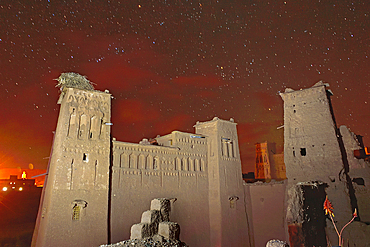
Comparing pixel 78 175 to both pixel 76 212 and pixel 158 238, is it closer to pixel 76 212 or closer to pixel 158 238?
pixel 76 212

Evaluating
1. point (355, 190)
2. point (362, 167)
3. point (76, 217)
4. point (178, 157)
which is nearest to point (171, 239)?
point (76, 217)

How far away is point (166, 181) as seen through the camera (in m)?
25.7

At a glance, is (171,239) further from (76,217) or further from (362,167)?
(362,167)

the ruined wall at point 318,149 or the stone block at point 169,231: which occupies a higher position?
the ruined wall at point 318,149

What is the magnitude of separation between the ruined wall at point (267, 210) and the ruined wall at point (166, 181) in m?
5.22

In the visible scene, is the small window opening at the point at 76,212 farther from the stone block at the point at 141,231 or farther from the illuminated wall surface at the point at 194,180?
the stone block at the point at 141,231

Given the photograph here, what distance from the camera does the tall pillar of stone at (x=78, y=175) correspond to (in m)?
19.0

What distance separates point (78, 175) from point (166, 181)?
27.7 ft

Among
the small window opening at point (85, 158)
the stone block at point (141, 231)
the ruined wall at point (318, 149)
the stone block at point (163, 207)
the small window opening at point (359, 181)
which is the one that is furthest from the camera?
the small window opening at point (359, 181)

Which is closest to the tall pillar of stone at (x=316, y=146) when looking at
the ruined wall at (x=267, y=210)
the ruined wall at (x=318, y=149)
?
the ruined wall at (x=318, y=149)

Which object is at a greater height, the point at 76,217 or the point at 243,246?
the point at 76,217

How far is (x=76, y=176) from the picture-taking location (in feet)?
66.7

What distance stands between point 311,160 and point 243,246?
431 inches

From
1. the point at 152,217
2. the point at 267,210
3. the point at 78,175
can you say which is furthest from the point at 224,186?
the point at 78,175
